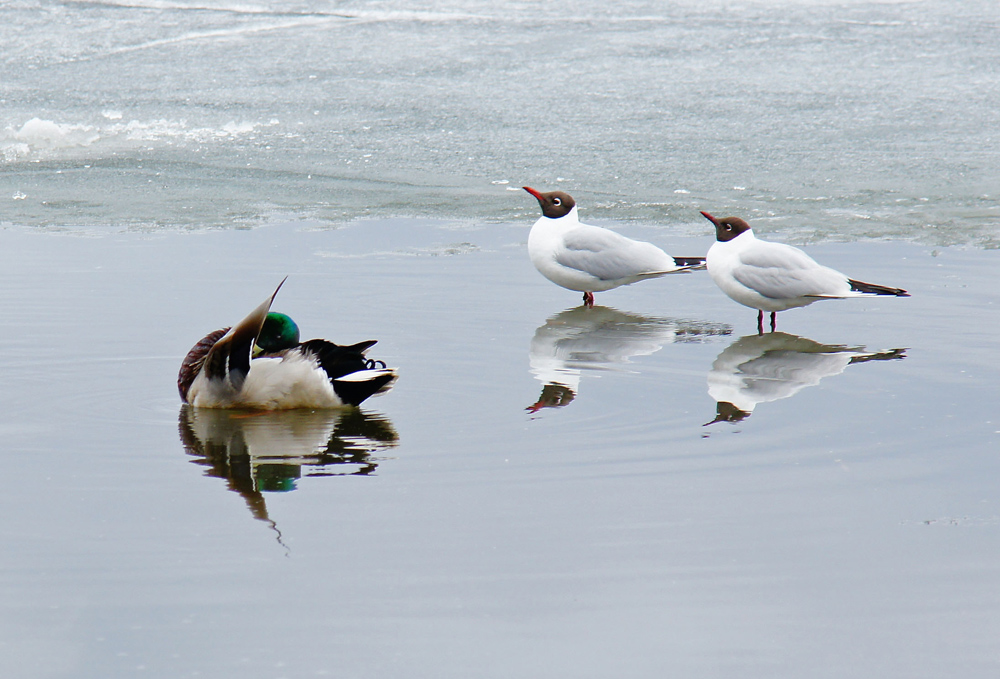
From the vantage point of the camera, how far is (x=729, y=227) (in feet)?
24.7

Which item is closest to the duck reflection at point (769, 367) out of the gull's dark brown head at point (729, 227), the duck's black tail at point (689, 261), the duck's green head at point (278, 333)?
the gull's dark brown head at point (729, 227)

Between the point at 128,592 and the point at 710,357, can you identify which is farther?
the point at 710,357

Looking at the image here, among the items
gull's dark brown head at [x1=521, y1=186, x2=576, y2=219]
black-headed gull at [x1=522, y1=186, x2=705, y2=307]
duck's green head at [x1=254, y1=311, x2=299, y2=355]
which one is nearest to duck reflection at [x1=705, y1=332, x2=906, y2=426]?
black-headed gull at [x1=522, y1=186, x2=705, y2=307]

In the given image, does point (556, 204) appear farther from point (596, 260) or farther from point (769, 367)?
point (769, 367)

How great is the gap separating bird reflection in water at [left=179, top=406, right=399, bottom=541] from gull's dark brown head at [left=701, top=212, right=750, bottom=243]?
117 inches

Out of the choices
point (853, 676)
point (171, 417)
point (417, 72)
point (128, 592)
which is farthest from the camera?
point (417, 72)

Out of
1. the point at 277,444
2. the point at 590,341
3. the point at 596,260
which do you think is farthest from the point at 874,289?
the point at 277,444

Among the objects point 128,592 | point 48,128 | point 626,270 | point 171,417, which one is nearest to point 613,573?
point 128,592

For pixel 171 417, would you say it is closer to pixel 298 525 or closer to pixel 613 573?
pixel 298 525

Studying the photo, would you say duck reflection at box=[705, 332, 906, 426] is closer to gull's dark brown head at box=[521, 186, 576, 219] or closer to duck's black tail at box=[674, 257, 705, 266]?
duck's black tail at box=[674, 257, 705, 266]

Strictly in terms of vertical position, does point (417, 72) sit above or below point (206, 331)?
above

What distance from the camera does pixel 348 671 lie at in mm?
2951

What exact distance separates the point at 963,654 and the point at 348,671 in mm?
1442

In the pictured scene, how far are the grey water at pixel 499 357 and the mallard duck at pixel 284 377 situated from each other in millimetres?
130
